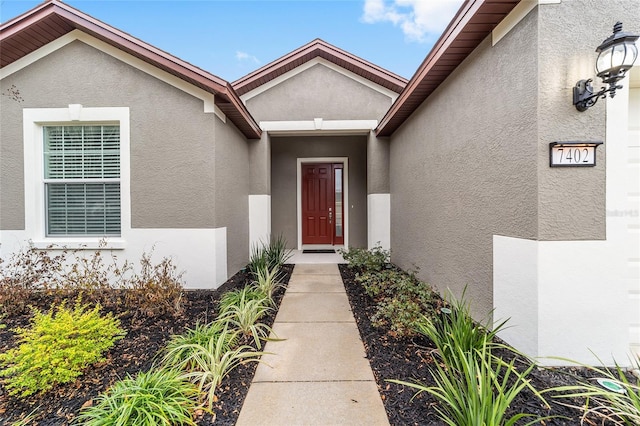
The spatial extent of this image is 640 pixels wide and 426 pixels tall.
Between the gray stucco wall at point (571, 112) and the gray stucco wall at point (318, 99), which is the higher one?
the gray stucco wall at point (318, 99)

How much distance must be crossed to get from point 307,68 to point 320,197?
3.62m

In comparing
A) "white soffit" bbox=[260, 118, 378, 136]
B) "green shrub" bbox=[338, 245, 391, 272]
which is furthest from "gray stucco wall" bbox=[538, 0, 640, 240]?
"white soffit" bbox=[260, 118, 378, 136]

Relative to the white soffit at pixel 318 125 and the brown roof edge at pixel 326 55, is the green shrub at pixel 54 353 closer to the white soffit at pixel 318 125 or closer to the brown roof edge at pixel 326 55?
the white soffit at pixel 318 125

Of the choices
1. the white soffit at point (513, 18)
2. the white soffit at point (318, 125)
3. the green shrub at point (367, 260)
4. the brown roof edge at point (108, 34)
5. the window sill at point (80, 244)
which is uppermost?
the brown roof edge at point (108, 34)

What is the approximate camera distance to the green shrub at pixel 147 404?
164 cm

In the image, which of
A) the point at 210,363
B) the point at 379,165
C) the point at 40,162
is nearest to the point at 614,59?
the point at 210,363

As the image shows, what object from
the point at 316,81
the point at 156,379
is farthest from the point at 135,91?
the point at 156,379

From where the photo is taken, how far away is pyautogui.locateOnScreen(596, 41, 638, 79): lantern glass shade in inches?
75.8

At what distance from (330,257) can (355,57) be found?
16.5ft

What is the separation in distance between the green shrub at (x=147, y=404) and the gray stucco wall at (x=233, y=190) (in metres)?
2.93

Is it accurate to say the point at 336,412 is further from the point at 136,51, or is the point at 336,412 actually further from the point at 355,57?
the point at 355,57

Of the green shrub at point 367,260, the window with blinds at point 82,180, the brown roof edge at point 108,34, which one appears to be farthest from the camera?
the green shrub at point 367,260

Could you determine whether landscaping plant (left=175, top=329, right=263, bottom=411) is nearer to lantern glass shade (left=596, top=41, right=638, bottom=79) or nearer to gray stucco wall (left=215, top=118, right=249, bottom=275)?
gray stucco wall (left=215, top=118, right=249, bottom=275)

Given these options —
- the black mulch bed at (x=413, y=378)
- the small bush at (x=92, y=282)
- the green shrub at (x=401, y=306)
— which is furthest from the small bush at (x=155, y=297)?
the green shrub at (x=401, y=306)
